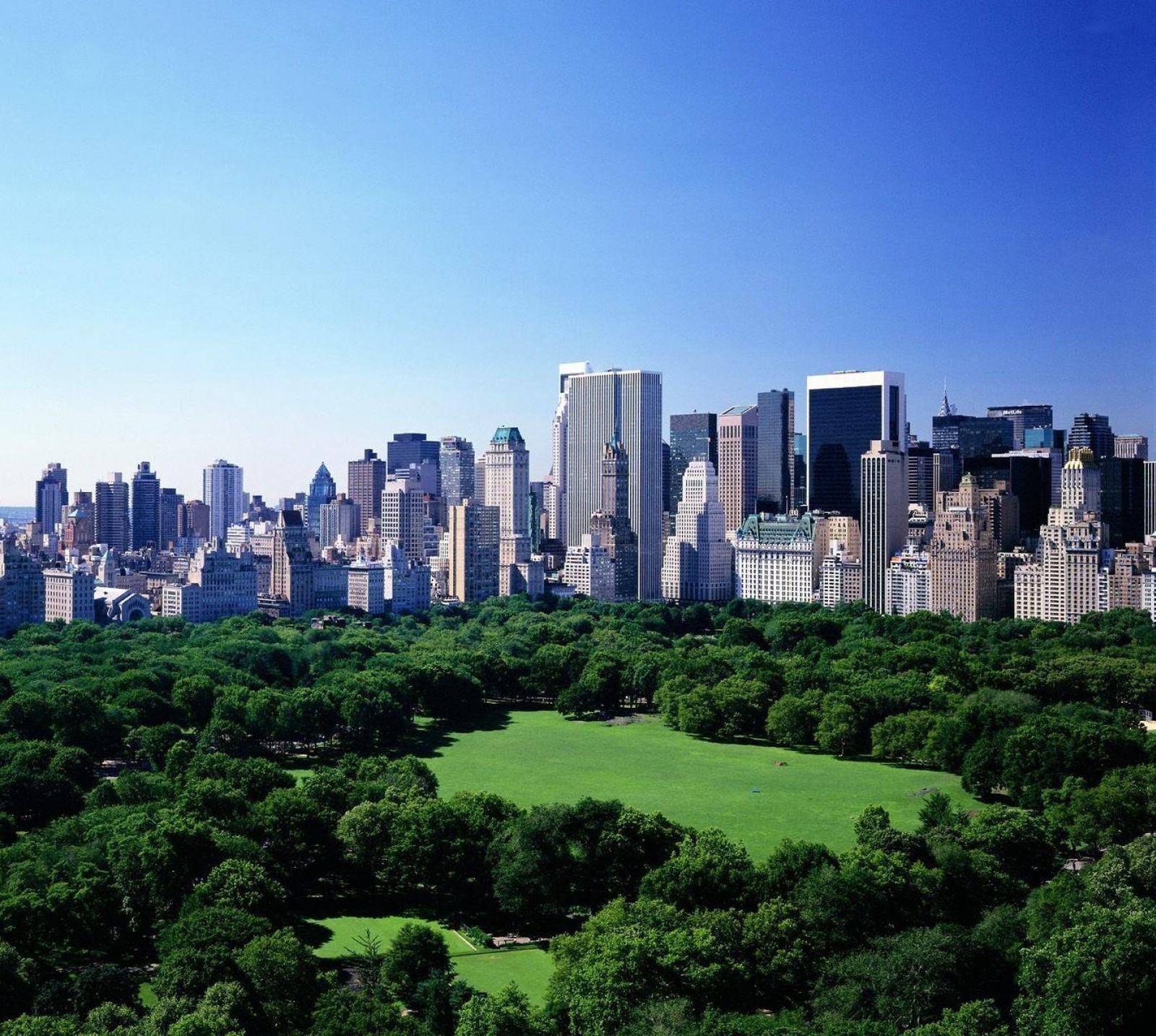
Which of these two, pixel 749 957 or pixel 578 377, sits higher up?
pixel 578 377

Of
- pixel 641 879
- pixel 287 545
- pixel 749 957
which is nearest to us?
pixel 749 957

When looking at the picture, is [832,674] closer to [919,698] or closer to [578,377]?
[919,698]

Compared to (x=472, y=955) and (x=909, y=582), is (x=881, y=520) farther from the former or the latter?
(x=472, y=955)

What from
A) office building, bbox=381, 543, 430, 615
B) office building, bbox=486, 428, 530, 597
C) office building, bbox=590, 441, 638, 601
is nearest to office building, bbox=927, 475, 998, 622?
office building, bbox=590, 441, 638, 601

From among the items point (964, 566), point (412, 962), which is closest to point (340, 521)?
point (964, 566)

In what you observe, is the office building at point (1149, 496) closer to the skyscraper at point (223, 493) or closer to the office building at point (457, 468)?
the office building at point (457, 468)

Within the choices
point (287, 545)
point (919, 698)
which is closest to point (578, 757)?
point (919, 698)

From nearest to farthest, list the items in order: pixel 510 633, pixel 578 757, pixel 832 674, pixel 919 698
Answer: pixel 578 757 → pixel 919 698 → pixel 832 674 → pixel 510 633
